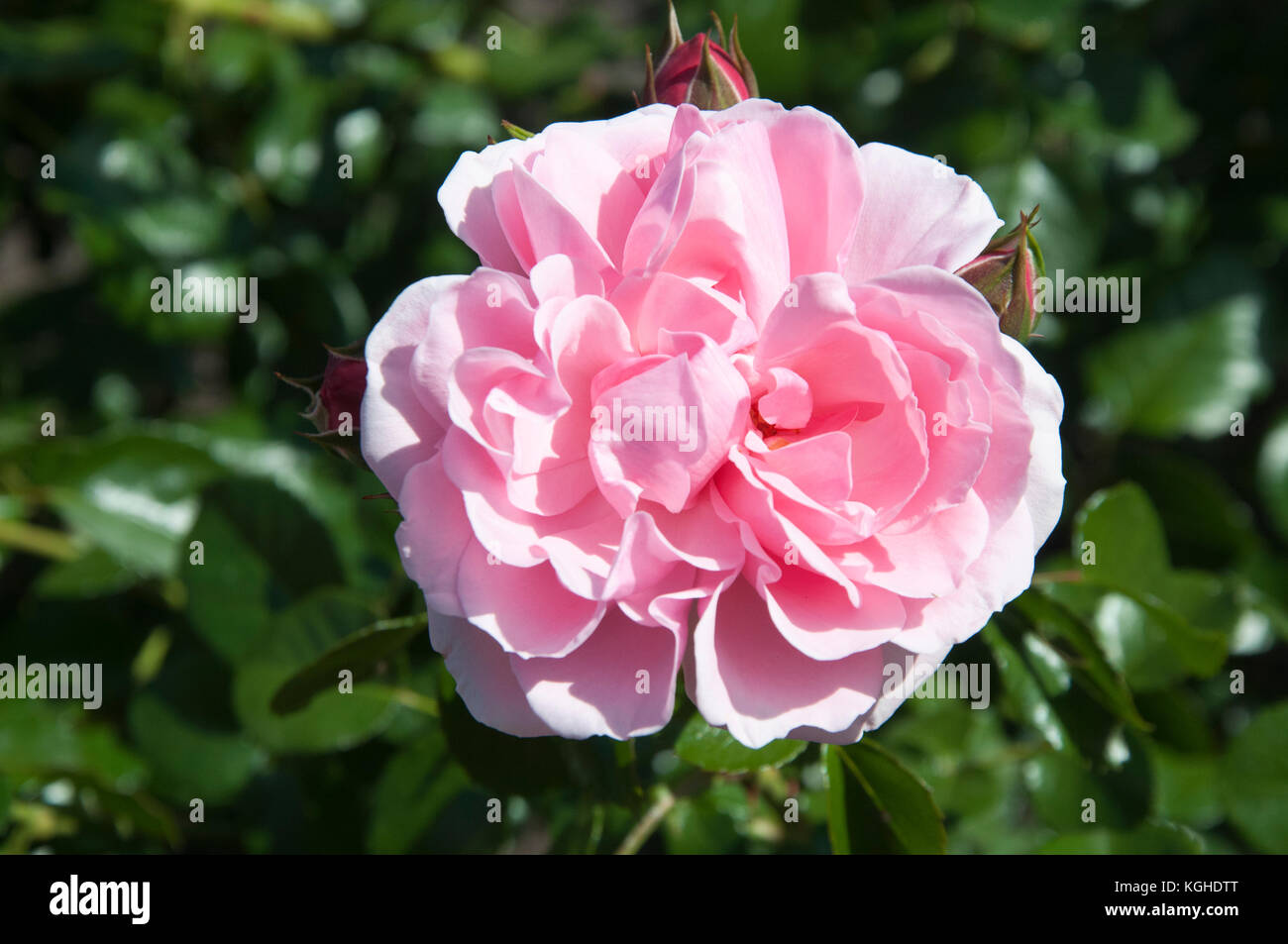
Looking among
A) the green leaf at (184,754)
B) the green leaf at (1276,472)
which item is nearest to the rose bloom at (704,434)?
the green leaf at (184,754)

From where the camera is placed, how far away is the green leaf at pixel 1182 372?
1475 millimetres

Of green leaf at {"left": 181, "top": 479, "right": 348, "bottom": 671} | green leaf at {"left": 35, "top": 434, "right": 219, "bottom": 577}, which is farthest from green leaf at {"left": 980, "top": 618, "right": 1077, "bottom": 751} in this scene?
green leaf at {"left": 35, "top": 434, "right": 219, "bottom": 577}

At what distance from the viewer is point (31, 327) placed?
5.53ft

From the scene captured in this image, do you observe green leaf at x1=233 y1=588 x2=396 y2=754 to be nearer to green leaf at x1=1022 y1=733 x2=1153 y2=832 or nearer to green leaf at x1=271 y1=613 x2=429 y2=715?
green leaf at x1=271 y1=613 x2=429 y2=715

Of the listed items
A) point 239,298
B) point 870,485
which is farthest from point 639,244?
point 239,298

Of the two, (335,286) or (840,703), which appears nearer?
(840,703)

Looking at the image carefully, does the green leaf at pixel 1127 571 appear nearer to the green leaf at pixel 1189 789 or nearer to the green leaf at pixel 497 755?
the green leaf at pixel 1189 789

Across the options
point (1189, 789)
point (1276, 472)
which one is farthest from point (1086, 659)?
point (1276, 472)

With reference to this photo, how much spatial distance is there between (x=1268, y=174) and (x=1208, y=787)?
39.7 inches

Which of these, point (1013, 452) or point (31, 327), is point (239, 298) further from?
point (1013, 452)

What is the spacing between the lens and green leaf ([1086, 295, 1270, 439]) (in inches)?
58.1

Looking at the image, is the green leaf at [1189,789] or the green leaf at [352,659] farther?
the green leaf at [1189,789]
